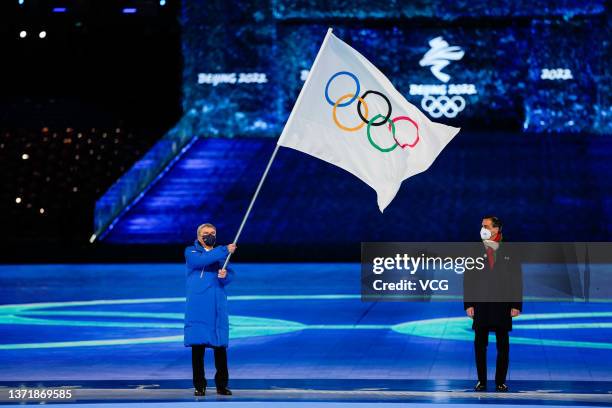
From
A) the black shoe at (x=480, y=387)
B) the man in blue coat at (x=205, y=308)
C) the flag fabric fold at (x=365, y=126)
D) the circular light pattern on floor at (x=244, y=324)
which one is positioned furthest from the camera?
the circular light pattern on floor at (x=244, y=324)

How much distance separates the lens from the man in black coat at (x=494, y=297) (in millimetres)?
9570

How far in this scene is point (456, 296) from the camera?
18.8 metres

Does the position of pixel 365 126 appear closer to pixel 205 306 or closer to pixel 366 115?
pixel 366 115

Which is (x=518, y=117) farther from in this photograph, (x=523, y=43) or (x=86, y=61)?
(x=86, y=61)

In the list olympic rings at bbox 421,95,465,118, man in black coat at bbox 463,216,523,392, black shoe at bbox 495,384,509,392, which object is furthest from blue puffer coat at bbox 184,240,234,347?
olympic rings at bbox 421,95,465,118

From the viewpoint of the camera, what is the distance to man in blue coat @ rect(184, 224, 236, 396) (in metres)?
9.16

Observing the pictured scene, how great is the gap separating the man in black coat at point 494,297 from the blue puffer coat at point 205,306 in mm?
1936

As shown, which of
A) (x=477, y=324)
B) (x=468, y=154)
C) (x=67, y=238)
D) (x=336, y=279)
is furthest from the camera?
(x=468, y=154)

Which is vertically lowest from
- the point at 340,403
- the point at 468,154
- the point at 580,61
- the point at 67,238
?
the point at 340,403

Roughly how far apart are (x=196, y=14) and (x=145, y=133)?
4.30 metres

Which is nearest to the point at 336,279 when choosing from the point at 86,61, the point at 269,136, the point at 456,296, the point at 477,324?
the point at 456,296

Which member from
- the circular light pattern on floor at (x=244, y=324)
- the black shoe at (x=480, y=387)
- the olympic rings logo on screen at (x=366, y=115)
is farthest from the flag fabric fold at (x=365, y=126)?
the circular light pattern on floor at (x=244, y=324)

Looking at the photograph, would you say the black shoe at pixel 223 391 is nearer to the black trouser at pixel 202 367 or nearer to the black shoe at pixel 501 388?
the black trouser at pixel 202 367

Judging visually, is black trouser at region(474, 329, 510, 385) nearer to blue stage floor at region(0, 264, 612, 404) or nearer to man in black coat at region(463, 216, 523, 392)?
man in black coat at region(463, 216, 523, 392)
